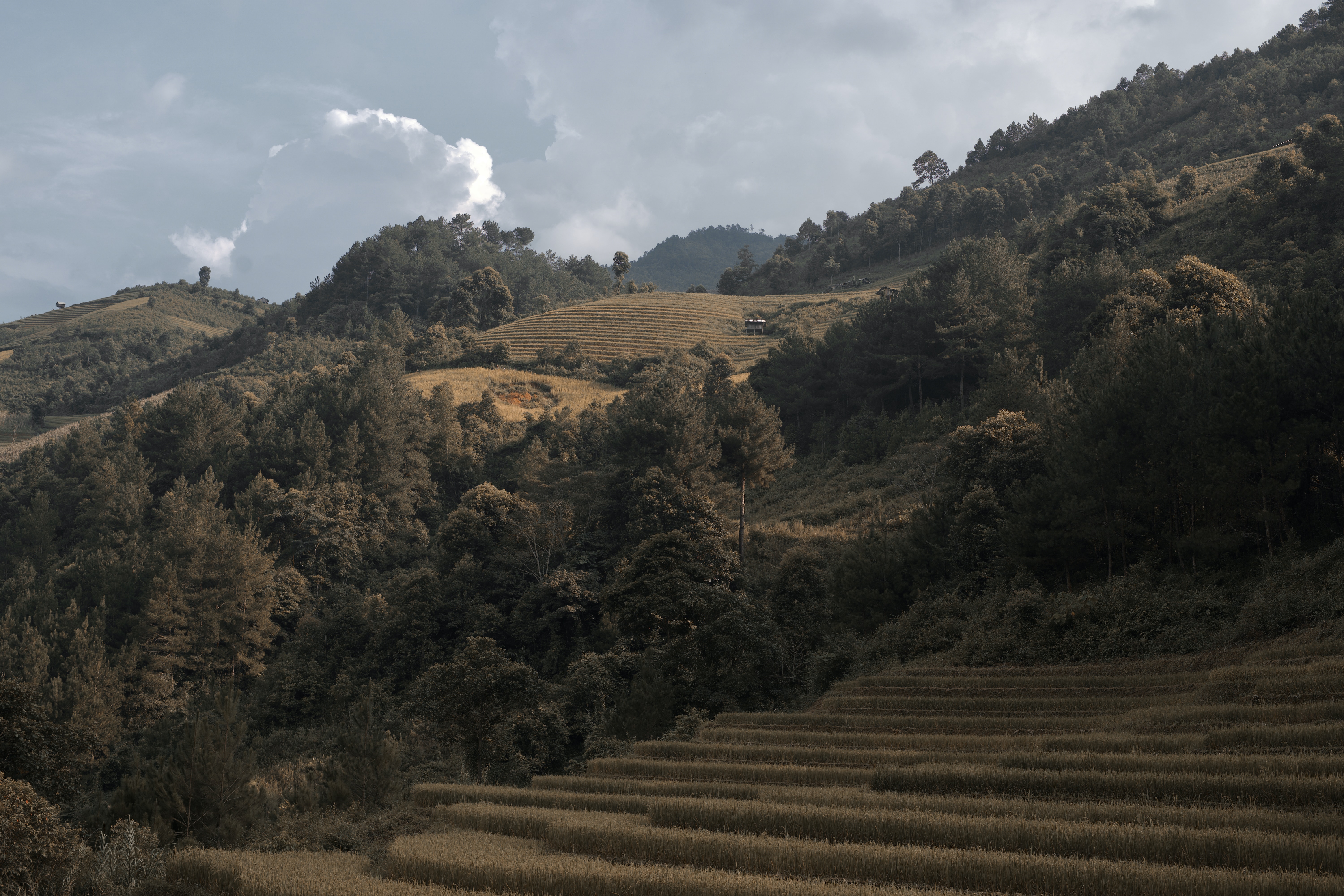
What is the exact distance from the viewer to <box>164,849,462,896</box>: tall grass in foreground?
1010 centimetres

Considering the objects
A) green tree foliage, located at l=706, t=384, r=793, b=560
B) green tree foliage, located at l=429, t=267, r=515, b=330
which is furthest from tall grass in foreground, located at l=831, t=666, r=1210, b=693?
green tree foliage, located at l=429, t=267, r=515, b=330

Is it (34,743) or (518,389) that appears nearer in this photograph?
(34,743)

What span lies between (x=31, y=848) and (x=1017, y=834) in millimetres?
13878

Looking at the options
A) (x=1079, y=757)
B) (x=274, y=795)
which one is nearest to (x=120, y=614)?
(x=274, y=795)

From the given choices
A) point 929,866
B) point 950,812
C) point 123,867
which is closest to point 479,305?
point 123,867

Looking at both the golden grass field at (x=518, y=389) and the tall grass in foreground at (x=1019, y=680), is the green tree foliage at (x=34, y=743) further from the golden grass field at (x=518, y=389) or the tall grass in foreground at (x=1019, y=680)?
the golden grass field at (x=518, y=389)

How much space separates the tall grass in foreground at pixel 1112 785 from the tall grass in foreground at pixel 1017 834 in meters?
1.57

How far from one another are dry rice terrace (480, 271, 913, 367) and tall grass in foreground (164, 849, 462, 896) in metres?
82.6

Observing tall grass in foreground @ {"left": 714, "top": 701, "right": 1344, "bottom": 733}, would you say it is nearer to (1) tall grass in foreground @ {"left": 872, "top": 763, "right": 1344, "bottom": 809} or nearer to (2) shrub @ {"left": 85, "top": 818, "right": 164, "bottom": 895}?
(1) tall grass in foreground @ {"left": 872, "top": 763, "right": 1344, "bottom": 809}

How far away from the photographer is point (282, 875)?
35.7 feet

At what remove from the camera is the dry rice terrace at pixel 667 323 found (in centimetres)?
10181

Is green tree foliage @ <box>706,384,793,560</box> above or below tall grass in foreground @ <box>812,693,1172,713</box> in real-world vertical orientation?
above

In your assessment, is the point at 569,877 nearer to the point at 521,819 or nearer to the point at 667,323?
the point at 521,819

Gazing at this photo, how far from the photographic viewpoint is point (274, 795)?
101 ft
